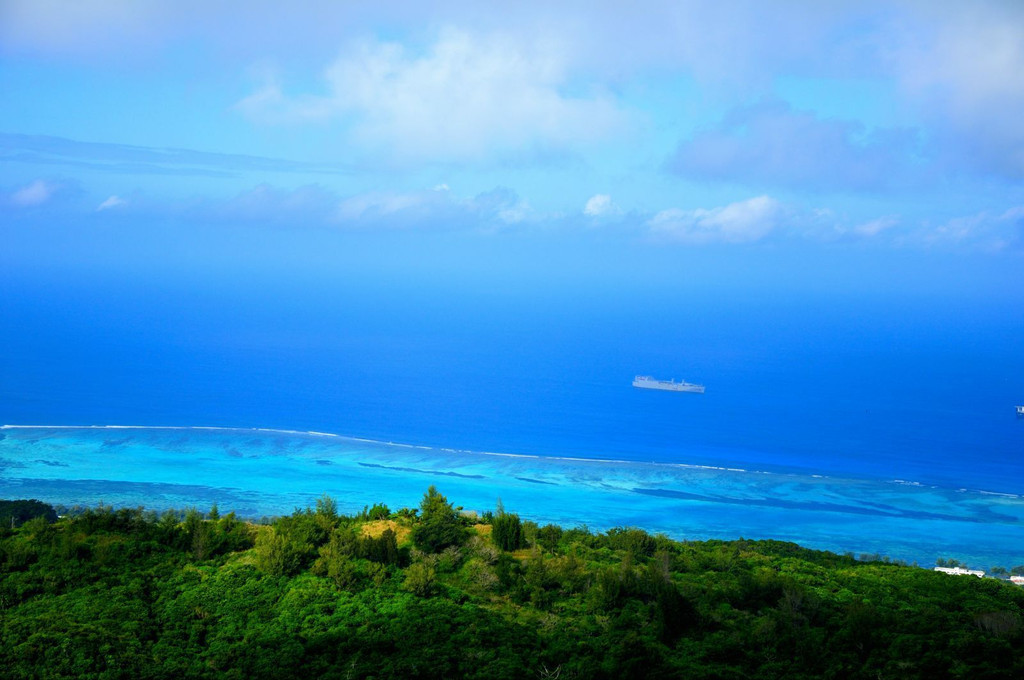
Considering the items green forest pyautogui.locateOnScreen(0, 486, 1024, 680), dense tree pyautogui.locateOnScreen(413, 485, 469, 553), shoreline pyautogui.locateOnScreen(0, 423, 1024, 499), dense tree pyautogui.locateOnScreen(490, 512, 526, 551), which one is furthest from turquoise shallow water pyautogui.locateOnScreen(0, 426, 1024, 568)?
green forest pyautogui.locateOnScreen(0, 486, 1024, 680)

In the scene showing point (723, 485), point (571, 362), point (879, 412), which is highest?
point (571, 362)

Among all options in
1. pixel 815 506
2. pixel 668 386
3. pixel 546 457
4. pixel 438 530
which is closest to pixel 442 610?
pixel 438 530

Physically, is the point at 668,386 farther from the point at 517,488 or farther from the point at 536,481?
the point at 517,488

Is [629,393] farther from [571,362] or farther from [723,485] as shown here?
[723,485]

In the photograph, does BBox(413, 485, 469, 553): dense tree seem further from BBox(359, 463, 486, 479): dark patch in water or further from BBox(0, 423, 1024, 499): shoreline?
BBox(0, 423, 1024, 499): shoreline

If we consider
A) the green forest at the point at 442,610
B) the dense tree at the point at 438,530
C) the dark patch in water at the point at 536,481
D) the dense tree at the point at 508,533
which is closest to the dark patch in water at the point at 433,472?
the dark patch in water at the point at 536,481

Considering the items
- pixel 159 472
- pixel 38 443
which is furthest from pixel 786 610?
pixel 38 443

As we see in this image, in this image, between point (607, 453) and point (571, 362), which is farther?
point (571, 362)
